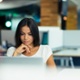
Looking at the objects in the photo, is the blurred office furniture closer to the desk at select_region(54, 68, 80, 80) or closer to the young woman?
the young woman

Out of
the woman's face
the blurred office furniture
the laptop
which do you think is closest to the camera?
the laptop

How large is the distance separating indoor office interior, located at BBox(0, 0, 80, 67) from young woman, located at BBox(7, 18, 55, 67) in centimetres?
181

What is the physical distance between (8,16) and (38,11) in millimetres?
772

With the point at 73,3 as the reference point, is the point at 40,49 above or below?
below

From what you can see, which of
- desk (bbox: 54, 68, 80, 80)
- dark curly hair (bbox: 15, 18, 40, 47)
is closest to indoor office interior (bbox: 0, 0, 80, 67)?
dark curly hair (bbox: 15, 18, 40, 47)

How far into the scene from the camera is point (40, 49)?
3.45ft

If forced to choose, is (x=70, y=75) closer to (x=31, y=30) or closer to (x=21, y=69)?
(x=21, y=69)

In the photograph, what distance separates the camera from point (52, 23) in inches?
179

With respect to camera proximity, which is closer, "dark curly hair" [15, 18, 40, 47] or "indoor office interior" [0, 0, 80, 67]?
"dark curly hair" [15, 18, 40, 47]

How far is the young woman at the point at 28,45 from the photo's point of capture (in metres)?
0.93

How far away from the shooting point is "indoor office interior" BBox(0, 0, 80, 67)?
3010 mm

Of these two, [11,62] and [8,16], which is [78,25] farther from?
[11,62]

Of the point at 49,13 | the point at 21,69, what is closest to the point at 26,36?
the point at 21,69

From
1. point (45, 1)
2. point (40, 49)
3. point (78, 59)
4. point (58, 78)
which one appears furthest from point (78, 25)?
point (58, 78)
